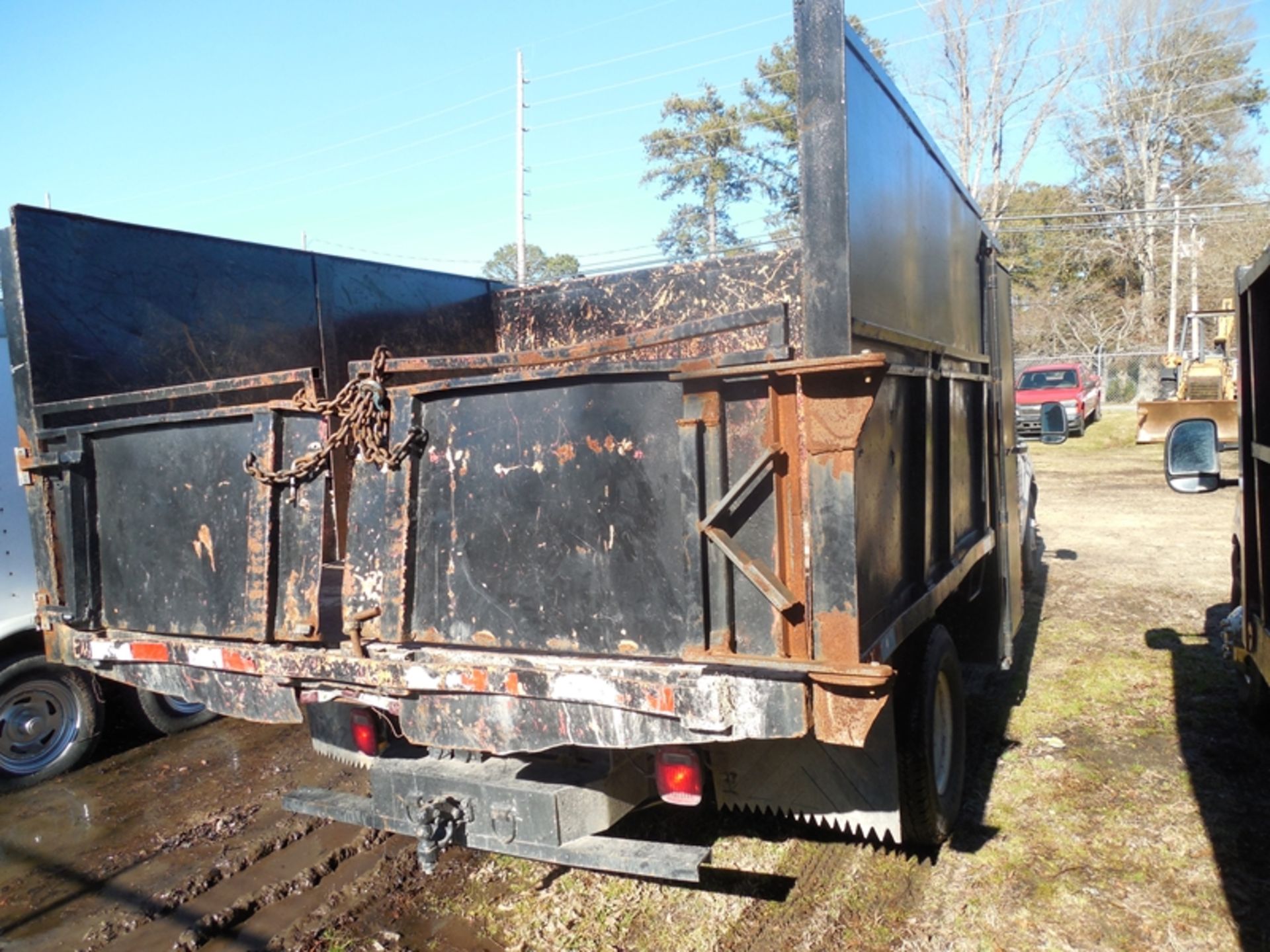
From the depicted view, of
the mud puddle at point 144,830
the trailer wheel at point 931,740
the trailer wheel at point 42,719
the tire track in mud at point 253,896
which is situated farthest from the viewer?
the trailer wheel at point 42,719

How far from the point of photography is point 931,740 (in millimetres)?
3156

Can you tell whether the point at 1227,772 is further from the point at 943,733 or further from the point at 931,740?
the point at 931,740

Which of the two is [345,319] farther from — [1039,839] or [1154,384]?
[1154,384]

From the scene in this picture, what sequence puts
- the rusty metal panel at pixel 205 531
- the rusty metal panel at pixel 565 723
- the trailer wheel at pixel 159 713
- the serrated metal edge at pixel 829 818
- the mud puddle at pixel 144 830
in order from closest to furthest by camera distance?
1. the rusty metal panel at pixel 565 723
2. the rusty metal panel at pixel 205 531
3. the serrated metal edge at pixel 829 818
4. the mud puddle at pixel 144 830
5. the trailer wheel at pixel 159 713

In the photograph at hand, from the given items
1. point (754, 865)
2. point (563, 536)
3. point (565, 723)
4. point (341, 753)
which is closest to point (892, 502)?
point (563, 536)

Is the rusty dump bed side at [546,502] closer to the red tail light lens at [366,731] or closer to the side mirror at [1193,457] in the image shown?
the red tail light lens at [366,731]

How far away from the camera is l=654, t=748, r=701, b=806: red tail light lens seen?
2592 mm

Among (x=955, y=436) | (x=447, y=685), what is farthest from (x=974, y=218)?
(x=447, y=685)

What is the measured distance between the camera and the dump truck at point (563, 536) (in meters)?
2.28

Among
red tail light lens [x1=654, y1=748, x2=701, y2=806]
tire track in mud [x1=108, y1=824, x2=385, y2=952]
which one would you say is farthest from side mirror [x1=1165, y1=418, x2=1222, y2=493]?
tire track in mud [x1=108, y1=824, x2=385, y2=952]

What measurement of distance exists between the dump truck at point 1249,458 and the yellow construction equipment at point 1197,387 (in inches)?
459

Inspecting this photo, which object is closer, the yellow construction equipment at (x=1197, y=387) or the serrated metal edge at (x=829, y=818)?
the serrated metal edge at (x=829, y=818)

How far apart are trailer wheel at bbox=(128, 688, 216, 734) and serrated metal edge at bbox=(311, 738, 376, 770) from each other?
2427 millimetres

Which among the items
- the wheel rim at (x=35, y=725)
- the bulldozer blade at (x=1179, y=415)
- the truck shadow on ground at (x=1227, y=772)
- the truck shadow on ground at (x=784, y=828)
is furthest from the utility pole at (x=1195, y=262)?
the wheel rim at (x=35, y=725)
